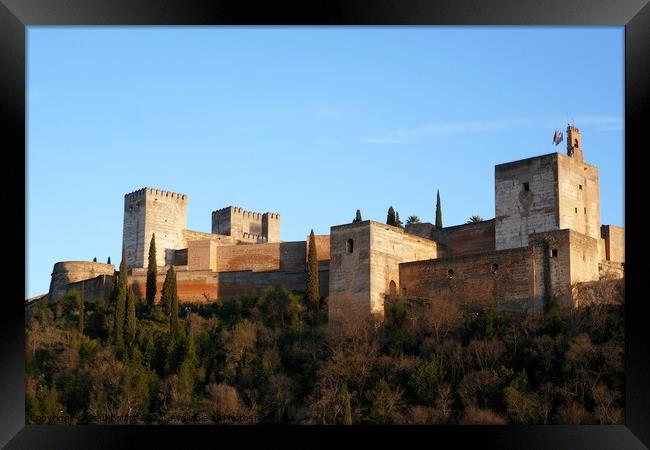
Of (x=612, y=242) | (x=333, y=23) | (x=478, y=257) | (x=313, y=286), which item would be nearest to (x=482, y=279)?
(x=478, y=257)

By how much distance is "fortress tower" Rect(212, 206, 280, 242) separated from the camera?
3709cm

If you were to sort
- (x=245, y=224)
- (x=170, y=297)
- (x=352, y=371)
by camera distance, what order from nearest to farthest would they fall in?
(x=352, y=371) → (x=170, y=297) → (x=245, y=224)

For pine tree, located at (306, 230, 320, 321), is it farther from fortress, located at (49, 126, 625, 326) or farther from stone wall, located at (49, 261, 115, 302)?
stone wall, located at (49, 261, 115, 302)

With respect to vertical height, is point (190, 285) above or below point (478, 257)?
below

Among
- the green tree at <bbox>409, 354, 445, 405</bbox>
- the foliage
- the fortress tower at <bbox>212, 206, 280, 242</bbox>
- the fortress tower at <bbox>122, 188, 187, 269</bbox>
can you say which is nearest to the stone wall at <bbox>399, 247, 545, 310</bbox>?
the foliage

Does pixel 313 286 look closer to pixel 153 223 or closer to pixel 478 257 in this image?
pixel 478 257

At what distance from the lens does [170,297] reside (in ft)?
88.8

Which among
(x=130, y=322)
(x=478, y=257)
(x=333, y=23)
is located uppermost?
(x=333, y=23)

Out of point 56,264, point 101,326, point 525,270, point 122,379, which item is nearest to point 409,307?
point 525,270

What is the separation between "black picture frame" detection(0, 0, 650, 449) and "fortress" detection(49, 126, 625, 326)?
52.5ft

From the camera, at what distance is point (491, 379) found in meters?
19.4

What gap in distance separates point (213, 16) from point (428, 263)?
18791 millimetres

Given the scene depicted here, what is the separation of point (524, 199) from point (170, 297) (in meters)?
8.94

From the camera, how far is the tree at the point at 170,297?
83.4 ft
